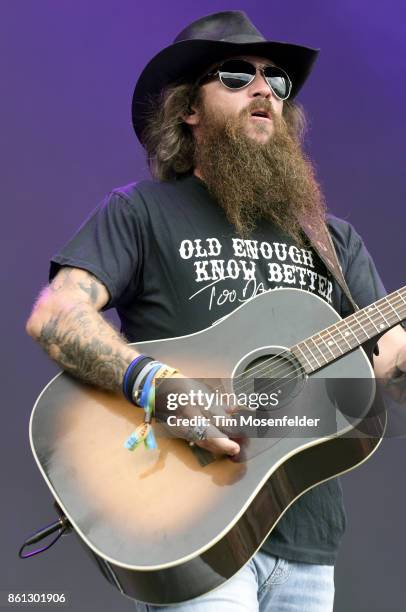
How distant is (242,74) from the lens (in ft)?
8.07

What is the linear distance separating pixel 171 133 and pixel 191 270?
642 mm

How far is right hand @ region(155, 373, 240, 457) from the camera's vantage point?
5.70 ft

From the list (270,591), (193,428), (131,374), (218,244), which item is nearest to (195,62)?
(218,244)

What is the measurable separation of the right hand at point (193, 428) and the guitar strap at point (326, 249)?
624 millimetres

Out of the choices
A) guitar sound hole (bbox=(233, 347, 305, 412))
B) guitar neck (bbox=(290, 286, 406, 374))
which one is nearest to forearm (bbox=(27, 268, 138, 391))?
guitar sound hole (bbox=(233, 347, 305, 412))

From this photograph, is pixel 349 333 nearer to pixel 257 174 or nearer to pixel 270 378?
pixel 270 378

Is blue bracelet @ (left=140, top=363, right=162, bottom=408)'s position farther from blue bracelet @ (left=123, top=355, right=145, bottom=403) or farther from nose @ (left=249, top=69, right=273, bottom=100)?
nose @ (left=249, top=69, right=273, bottom=100)

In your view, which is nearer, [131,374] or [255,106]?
[131,374]

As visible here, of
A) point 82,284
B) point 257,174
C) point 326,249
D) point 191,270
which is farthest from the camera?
point 257,174

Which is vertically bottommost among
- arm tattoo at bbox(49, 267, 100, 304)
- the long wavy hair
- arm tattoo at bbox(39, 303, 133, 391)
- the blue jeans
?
the blue jeans

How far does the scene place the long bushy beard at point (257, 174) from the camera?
237 cm

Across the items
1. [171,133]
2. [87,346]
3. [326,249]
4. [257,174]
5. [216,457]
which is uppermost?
[171,133]

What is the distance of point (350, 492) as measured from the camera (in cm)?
299

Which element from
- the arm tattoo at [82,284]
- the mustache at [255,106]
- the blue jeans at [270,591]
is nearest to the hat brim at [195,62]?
the mustache at [255,106]
